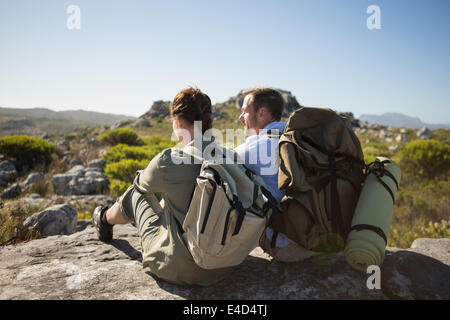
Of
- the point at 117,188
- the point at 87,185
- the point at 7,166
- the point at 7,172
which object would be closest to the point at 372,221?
the point at 117,188

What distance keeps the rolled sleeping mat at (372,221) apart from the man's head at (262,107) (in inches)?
38.1

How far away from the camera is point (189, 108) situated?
2.13 m

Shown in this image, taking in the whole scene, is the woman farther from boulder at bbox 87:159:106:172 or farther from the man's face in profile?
boulder at bbox 87:159:106:172

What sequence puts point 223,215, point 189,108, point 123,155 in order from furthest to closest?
point 123,155 < point 189,108 < point 223,215

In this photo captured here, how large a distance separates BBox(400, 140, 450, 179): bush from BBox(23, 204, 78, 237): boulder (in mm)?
10074

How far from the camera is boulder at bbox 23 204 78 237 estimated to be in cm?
368

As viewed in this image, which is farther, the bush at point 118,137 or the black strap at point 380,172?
the bush at point 118,137

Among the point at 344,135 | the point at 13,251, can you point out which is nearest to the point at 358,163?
the point at 344,135

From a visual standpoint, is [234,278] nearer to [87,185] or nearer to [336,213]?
[336,213]

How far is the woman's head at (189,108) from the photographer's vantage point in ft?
6.98

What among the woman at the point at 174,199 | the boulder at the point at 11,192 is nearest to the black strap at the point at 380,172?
the woman at the point at 174,199

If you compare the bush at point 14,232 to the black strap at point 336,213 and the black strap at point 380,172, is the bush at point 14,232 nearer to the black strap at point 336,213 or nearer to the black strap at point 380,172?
the black strap at point 336,213

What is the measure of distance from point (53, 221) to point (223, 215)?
10.4 feet
